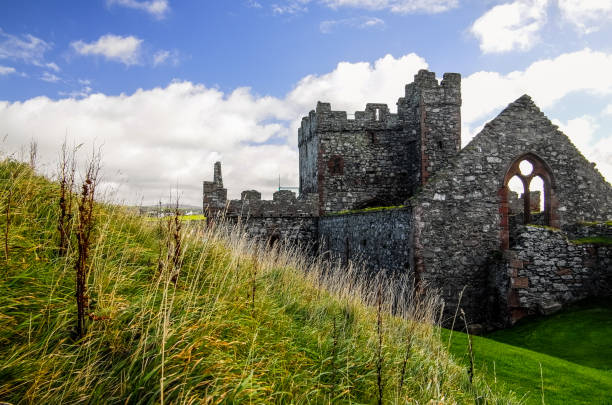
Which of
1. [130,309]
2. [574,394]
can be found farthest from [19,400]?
[574,394]

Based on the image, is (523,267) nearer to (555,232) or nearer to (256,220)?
(555,232)

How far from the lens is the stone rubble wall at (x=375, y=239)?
1212 cm

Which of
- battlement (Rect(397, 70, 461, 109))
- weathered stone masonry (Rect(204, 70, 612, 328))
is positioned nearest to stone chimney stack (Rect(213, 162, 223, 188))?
weathered stone masonry (Rect(204, 70, 612, 328))

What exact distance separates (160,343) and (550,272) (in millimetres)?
10581

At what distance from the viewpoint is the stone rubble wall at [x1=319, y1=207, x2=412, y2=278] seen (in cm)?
1212

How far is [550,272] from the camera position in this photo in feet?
35.6

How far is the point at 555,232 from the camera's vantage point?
1100 cm

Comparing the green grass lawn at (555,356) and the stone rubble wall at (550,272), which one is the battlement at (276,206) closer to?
the stone rubble wall at (550,272)

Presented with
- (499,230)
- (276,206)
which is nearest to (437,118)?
(499,230)

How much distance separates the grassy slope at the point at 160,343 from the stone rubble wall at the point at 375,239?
20.5 feet

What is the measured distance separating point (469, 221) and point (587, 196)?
3893 mm

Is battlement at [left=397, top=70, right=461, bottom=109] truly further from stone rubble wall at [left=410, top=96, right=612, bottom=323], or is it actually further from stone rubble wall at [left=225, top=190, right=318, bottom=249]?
stone rubble wall at [left=225, top=190, right=318, bottom=249]

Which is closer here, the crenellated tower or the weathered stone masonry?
the weathered stone masonry

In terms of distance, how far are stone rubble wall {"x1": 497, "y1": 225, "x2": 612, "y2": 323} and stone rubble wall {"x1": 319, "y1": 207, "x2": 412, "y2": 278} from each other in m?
2.69
